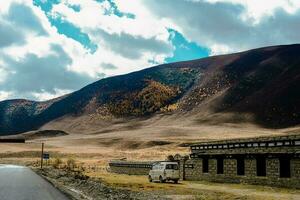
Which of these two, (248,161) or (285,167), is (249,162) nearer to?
(248,161)

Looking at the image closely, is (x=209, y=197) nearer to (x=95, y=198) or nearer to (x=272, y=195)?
(x=272, y=195)

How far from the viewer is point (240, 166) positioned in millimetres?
37500

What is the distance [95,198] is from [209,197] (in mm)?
6185

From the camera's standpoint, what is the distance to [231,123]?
182 m

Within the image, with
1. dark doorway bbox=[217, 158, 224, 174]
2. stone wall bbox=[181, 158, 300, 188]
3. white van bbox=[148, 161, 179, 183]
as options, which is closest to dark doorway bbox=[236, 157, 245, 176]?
stone wall bbox=[181, 158, 300, 188]

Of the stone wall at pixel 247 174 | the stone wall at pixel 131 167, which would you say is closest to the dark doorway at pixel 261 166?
the stone wall at pixel 247 174

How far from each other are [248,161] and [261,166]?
136 centimetres

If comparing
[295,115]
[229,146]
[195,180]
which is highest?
[295,115]

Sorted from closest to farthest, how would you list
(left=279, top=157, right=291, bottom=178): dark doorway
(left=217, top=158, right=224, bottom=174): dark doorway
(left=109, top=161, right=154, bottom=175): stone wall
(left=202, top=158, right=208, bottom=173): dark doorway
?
1. (left=279, top=157, right=291, bottom=178): dark doorway
2. (left=217, top=158, right=224, bottom=174): dark doorway
3. (left=202, top=158, right=208, bottom=173): dark doorway
4. (left=109, top=161, right=154, bottom=175): stone wall

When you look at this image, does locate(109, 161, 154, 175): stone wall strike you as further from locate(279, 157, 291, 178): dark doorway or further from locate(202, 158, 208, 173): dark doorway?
locate(279, 157, 291, 178): dark doorway

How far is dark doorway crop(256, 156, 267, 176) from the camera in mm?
34700

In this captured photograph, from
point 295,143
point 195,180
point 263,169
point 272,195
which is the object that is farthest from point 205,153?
point 272,195

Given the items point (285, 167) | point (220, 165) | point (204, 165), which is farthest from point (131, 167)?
point (285, 167)

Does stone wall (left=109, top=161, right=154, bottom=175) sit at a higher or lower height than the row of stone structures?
lower
